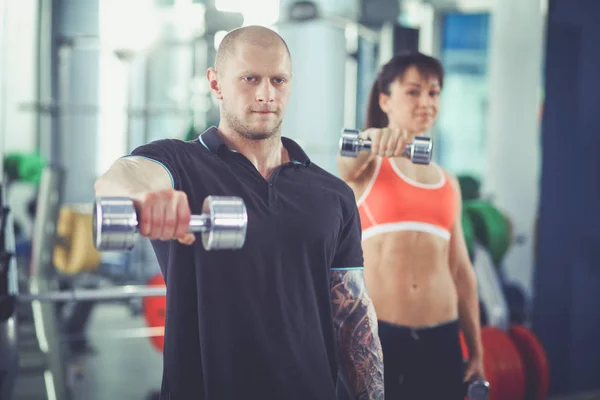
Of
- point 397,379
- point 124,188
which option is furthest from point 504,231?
point 124,188

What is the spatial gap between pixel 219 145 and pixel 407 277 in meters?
0.80

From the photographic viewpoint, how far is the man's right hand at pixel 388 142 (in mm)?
1786

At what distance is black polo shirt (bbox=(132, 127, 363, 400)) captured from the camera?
141 centimetres

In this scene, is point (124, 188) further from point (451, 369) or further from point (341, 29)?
point (341, 29)

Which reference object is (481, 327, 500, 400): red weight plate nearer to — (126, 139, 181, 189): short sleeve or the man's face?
the man's face

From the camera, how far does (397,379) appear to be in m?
1.97

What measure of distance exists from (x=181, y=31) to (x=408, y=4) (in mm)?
4657

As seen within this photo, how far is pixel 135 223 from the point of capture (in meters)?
0.89

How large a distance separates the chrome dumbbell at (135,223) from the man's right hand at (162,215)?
0.5 inches

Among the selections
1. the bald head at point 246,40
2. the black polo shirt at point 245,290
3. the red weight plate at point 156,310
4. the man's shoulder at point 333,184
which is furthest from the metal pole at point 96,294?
the bald head at point 246,40

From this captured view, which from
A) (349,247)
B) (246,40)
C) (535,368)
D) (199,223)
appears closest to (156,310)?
(535,368)

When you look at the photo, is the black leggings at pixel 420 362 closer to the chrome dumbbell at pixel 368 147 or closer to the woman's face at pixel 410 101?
the chrome dumbbell at pixel 368 147

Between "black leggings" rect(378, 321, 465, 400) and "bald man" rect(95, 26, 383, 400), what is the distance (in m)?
0.48

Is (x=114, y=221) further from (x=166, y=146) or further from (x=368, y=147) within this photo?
(x=368, y=147)
